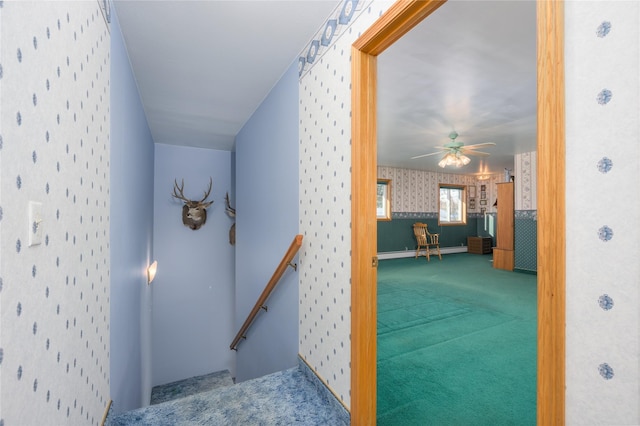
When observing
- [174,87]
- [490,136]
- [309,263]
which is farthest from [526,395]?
[490,136]

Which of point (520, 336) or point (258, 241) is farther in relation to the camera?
point (258, 241)

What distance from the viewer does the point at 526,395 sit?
6.55 ft

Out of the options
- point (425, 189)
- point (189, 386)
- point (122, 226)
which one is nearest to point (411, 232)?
point (425, 189)

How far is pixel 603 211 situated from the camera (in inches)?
27.7

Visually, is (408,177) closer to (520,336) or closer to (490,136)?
(490,136)

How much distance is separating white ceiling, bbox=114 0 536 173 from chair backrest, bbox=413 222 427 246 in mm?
4332

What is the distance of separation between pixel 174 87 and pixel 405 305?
361 centimetres

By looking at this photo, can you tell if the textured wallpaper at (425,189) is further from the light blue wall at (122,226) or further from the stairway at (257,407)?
the stairway at (257,407)

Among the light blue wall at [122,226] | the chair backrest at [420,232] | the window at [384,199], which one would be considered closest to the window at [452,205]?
the chair backrest at [420,232]

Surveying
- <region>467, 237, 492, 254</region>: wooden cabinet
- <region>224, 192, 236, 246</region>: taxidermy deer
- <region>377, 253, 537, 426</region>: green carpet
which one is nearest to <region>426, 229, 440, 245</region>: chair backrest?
<region>467, 237, 492, 254</region>: wooden cabinet

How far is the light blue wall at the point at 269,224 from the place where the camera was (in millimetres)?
2425

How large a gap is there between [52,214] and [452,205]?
10045mm

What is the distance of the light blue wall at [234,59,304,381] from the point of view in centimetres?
242

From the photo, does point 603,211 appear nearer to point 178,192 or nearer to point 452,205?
point 178,192
